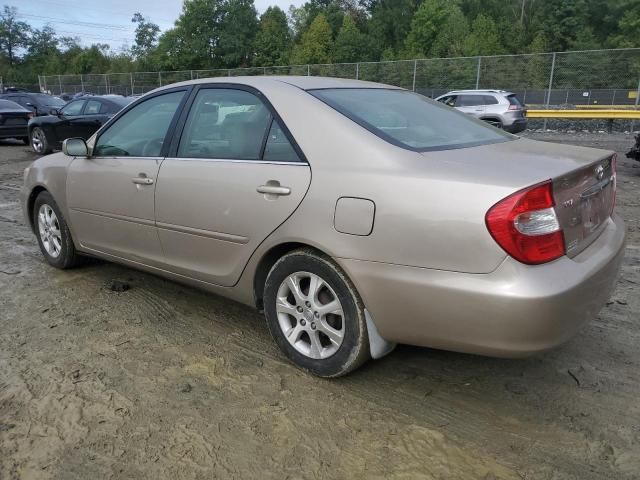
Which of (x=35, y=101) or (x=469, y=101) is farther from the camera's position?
(x=35, y=101)

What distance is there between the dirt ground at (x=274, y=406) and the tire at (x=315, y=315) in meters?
0.15

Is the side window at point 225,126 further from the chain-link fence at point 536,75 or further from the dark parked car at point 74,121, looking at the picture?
the chain-link fence at point 536,75

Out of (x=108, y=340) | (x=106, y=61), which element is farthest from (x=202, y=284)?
(x=106, y=61)

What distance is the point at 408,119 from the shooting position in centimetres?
315

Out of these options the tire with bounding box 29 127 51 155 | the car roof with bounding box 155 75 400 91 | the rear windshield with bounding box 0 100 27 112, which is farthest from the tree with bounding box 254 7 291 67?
the car roof with bounding box 155 75 400 91

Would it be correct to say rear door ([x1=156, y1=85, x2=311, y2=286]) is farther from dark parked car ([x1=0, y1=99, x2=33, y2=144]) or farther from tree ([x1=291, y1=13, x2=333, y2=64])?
tree ([x1=291, y1=13, x2=333, y2=64])

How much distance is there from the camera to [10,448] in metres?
2.44

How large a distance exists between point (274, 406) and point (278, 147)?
1.37 m

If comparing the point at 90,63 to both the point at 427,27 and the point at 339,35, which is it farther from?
the point at 427,27

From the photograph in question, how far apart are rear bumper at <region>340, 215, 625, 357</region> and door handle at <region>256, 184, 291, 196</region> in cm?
51

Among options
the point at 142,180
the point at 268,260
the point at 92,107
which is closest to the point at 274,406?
the point at 268,260

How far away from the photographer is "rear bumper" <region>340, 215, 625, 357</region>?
7.39 ft

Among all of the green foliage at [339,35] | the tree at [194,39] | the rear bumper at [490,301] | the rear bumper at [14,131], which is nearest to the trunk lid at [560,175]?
the rear bumper at [490,301]

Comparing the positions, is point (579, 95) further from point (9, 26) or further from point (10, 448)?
point (9, 26)
